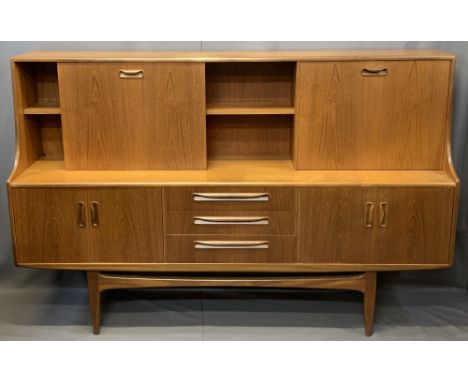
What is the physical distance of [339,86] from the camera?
3.13 m

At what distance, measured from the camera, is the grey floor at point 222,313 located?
10.9 ft

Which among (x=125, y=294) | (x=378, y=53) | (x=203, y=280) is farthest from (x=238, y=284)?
(x=378, y=53)

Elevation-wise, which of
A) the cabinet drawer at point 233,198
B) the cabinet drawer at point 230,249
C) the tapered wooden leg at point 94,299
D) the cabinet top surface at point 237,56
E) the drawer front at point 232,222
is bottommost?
the tapered wooden leg at point 94,299

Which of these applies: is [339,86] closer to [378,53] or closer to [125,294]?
[378,53]

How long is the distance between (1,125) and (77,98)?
2.05 feet

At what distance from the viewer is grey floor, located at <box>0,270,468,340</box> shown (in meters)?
3.33

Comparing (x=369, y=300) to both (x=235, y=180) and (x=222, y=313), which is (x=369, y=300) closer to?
(x=222, y=313)

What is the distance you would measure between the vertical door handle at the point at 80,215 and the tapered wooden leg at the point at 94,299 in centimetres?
26

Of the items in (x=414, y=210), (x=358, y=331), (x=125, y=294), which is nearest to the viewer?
(x=414, y=210)

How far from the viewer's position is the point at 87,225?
3.11 m

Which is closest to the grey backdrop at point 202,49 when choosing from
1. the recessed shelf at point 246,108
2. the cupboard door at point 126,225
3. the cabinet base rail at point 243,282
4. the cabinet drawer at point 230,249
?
the recessed shelf at point 246,108

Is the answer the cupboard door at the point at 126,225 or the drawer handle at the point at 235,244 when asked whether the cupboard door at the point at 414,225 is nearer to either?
the drawer handle at the point at 235,244

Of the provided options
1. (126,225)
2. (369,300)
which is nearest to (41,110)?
(126,225)

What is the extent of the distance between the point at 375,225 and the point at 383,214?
6 cm
